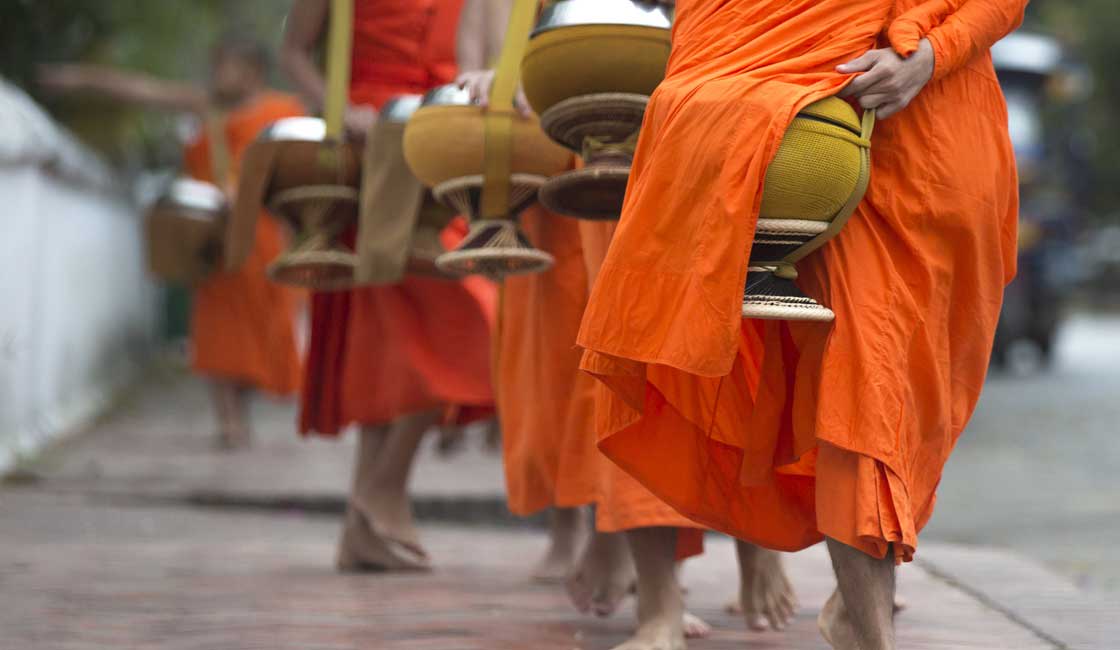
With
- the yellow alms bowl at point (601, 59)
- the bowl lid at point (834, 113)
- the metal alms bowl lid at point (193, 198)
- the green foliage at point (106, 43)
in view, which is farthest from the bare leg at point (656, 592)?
the green foliage at point (106, 43)

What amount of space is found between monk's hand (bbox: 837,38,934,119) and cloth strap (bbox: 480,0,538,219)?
3.50ft

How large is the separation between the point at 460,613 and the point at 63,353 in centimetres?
591

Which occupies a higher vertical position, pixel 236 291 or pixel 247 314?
pixel 236 291

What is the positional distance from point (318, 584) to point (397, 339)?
0.76 m

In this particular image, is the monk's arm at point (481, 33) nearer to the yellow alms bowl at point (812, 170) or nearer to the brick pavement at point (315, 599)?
the brick pavement at point (315, 599)

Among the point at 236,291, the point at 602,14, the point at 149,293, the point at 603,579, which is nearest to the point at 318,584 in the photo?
the point at 603,579

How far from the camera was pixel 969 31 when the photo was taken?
291cm

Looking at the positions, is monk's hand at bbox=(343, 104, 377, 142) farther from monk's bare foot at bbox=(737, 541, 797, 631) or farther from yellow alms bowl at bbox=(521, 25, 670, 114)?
monk's bare foot at bbox=(737, 541, 797, 631)

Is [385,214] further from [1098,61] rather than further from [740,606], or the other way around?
[1098,61]

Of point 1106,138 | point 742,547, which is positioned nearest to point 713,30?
point 742,547

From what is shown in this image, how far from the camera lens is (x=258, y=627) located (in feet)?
12.6

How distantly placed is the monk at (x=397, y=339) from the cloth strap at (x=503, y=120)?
0.91 metres

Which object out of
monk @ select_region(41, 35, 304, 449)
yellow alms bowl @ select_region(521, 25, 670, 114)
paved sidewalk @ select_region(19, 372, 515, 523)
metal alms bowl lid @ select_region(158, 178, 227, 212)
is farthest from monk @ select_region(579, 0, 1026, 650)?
monk @ select_region(41, 35, 304, 449)

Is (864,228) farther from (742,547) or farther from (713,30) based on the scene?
(742,547)
